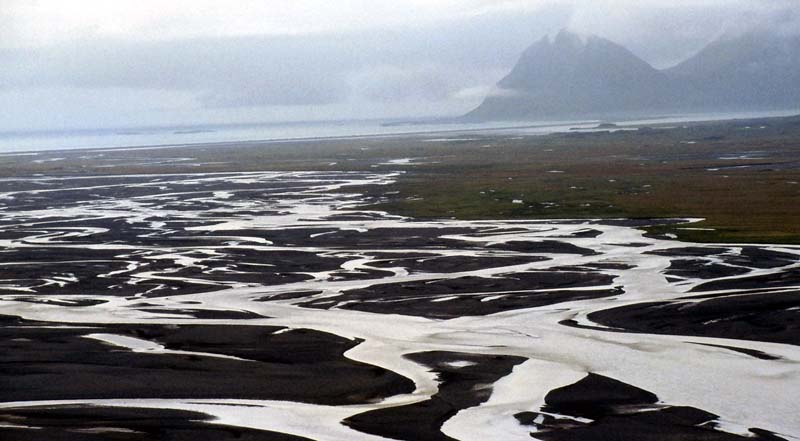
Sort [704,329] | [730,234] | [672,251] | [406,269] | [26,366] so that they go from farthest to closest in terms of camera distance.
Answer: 1. [730,234]
2. [672,251]
3. [406,269]
4. [704,329]
5. [26,366]

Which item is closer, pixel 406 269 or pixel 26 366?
pixel 26 366

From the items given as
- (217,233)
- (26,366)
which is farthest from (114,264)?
(26,366)

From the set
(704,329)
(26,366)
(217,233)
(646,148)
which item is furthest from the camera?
(646,148)

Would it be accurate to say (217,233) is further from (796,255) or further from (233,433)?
(233,433)

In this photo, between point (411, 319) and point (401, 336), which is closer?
point (401, 336)

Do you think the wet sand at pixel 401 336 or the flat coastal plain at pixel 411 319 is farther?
the flat coastal plain at pixel 411 319

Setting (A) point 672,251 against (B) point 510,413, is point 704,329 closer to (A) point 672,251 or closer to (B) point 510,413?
(B) point 510,413

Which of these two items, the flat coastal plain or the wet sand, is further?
the flat coastal plain
